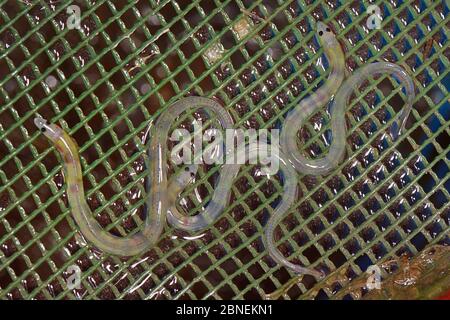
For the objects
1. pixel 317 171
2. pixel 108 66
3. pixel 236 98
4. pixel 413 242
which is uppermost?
pixel 108 66

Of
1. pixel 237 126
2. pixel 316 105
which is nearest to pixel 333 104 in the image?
pixel 316 105

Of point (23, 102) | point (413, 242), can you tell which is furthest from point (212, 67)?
point (413, 242)

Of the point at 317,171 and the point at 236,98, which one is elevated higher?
the point at 236,98

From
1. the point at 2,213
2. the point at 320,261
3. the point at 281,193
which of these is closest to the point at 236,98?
the point at 281,193

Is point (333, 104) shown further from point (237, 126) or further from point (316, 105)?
point (237, 126)
